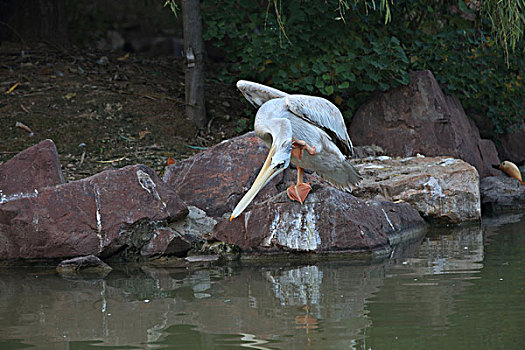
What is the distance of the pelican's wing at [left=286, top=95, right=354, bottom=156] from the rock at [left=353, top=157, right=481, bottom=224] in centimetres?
94

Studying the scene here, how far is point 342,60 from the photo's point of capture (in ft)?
26.0

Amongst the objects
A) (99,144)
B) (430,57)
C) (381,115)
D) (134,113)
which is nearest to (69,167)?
(99,144)

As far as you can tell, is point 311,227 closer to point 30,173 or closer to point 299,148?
point 299,148

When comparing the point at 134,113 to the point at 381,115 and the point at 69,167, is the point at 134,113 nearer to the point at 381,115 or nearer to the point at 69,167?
the point at 69,167

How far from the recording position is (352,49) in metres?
8.03

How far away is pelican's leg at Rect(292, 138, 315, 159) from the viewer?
4918 millimetres

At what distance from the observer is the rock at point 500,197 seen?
743cm

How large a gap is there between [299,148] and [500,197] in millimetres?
3374

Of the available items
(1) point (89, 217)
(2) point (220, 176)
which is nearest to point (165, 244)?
(1) point (89, 217)

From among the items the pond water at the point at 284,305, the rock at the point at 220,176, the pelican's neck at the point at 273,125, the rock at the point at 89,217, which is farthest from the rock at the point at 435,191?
the rock at the point at 89,217

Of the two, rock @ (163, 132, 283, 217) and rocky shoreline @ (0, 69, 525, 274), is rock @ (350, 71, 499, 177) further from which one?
rock @ (163, 132, 283, 217)

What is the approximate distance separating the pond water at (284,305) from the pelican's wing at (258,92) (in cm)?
138

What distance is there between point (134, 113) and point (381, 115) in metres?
2.91

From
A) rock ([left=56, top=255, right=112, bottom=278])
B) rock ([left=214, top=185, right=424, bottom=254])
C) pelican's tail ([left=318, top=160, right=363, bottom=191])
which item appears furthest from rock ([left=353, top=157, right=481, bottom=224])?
rock ([left=56, top=255, right=112, bottom=278])
